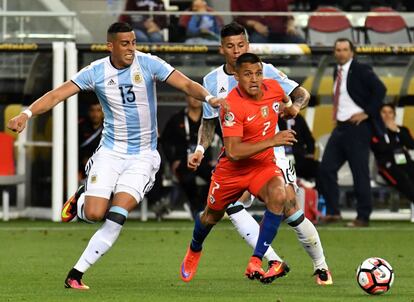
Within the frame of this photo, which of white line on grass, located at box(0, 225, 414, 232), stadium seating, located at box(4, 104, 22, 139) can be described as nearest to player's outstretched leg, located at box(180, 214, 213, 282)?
white line on grass, located at box(0, 225, 414, 232)

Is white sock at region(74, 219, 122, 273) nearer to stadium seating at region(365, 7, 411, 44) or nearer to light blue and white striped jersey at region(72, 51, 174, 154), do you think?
light blue and white striped jersey at region(72, 51, 174, 154)

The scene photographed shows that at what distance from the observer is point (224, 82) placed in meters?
11.1

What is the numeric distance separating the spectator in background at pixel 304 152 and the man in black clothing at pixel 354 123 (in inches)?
21.7

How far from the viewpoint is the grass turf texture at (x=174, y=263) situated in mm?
9586

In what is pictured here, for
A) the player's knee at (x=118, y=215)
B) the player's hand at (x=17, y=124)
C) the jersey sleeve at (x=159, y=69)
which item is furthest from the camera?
the jersey sleeve at (x=159, y=69)

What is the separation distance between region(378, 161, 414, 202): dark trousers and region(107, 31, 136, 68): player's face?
7631 millimetres

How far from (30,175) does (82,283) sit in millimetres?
8703

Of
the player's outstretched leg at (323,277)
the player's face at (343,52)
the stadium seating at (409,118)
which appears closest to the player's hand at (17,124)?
the player's outstretched leg at (323,277)

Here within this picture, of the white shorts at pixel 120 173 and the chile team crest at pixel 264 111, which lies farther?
the white shorts at pixel 120 173

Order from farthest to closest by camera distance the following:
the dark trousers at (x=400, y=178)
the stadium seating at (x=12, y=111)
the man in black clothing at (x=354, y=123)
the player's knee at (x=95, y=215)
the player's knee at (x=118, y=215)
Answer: the stadium seating at (x=12, y=111), the dark trousers at (x=400, y=178), the man in black clothing at (x=354, y=123), the player's knee at (x=95, y=215), the player's knee at (x=118, y=215)

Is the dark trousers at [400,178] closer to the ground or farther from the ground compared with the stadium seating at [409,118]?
closer to the ground

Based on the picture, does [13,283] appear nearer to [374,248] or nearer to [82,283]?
[82,283]

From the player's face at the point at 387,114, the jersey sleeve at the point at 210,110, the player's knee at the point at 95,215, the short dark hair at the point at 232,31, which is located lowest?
the player's face at the point at 387,114

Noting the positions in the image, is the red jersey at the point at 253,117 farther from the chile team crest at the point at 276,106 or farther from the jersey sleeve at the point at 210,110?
the jersey sleeve at the point at 210,110
